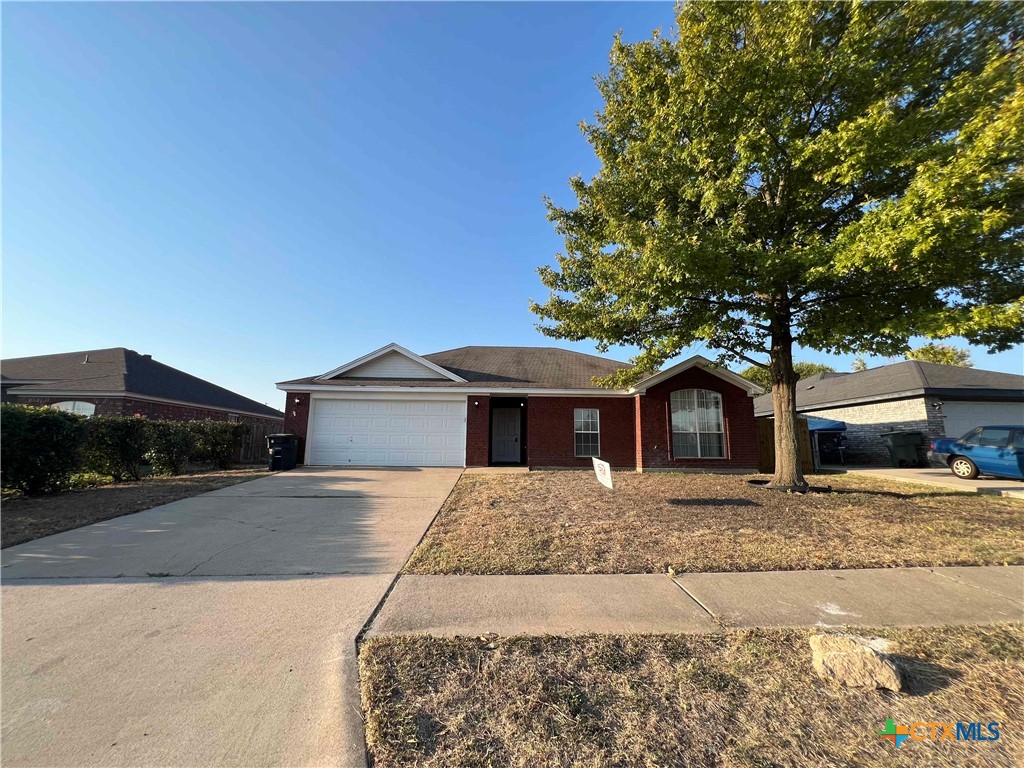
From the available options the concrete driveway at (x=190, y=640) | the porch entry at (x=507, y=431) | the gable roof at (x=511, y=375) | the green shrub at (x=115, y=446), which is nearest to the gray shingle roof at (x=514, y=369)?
the gable roof at (x=511, y=375)

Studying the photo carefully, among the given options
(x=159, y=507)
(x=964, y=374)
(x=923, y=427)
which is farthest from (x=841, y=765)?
(x=964, y=374)

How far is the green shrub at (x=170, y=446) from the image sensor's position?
37.8 feet

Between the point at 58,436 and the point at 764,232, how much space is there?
581 inches

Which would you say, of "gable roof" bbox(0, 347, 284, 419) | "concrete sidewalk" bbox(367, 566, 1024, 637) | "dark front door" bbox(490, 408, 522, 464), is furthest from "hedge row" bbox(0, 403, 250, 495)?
"dark front door" bbox(490, 408, 522, 464)

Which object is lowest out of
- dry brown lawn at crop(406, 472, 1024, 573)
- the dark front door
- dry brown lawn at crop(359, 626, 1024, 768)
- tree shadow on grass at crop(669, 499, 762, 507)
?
dry brown lawn at crop(359, 626, 1024, 768)

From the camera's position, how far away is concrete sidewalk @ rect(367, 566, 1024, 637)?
3473 millimetres

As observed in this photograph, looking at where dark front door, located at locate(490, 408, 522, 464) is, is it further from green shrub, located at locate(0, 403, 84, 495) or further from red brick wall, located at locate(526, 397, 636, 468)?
green shrub, located at locate(0, 403, 84, 495)

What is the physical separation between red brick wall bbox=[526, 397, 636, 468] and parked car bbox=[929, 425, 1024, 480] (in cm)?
900

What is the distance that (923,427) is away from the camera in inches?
630

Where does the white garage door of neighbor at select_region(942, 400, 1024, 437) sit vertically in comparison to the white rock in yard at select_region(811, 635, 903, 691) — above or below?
above

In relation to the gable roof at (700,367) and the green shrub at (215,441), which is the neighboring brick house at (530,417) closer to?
the gable roof at (700,367)

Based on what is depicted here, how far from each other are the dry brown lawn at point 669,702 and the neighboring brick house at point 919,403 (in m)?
17.1

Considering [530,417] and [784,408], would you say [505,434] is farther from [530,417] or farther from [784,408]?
[784,408]

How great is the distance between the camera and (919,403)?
53.0 feet
